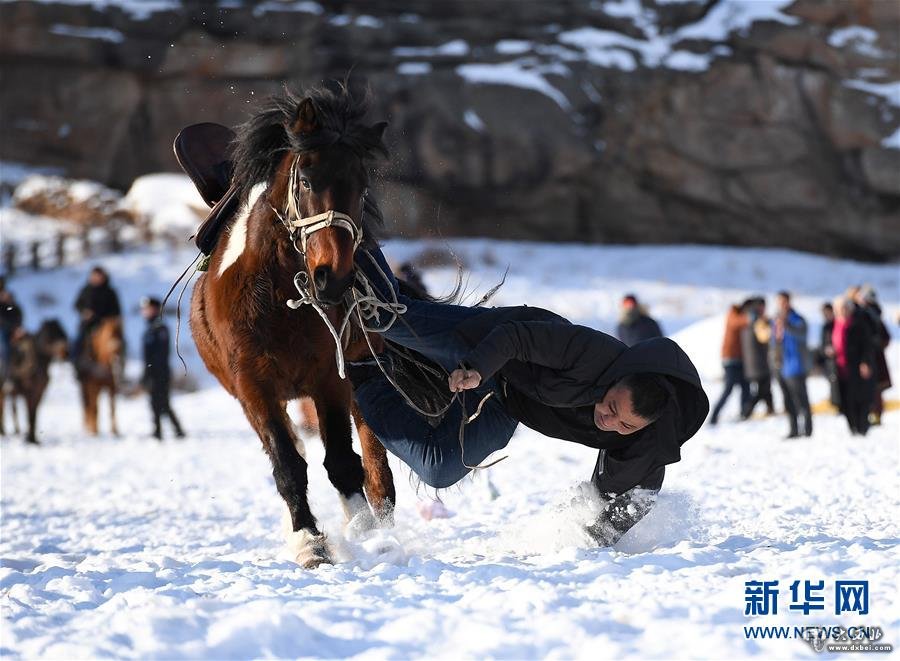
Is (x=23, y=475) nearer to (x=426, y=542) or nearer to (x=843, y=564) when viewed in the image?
(x=426, y=542)

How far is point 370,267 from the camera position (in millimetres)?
4934

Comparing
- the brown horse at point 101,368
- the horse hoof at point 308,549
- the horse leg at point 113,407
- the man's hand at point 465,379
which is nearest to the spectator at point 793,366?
the horse hoof at point 308,549

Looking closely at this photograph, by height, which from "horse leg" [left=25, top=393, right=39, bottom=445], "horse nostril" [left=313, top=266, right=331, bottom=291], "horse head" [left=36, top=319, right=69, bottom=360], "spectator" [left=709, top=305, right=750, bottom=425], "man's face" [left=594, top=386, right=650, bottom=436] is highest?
"horse nostril" [left=313, top=266, right=331, bottom=291]

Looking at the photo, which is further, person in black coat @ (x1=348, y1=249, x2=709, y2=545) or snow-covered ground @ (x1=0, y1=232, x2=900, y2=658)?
person in black coat @ (x1=348, y1=249, x2=709, y2=545)

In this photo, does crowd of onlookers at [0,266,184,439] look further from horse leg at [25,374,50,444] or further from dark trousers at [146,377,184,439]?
horse leg at [25,374,50,444]

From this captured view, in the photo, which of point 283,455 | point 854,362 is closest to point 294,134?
point 283,455

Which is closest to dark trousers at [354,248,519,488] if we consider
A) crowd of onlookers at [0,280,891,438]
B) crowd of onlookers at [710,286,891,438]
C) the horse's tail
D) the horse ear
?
the horse's tail

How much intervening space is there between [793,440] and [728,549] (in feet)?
23.7

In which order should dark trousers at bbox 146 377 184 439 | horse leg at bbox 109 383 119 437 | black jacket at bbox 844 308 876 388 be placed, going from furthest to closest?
horse leg at bbox 109 383 119 437
dark trousers at bbox 146 377 184 439
black jacket at bbox 844 308 876 388

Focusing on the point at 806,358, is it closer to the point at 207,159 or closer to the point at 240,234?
the point at 207,159

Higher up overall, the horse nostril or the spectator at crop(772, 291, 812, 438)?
the horse nostril

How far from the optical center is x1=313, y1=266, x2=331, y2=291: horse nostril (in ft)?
13.6

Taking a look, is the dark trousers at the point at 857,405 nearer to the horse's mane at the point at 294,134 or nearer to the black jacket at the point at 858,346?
the black jacket at the point at 858,346

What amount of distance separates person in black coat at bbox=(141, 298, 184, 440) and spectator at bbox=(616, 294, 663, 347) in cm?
583
